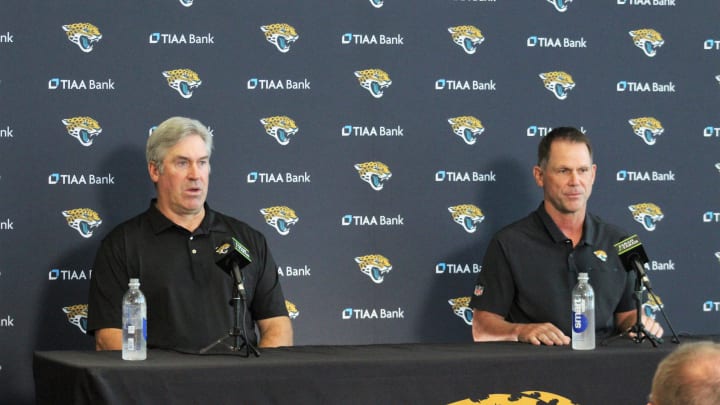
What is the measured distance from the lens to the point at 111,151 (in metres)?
4.75

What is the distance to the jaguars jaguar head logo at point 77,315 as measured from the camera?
4.69 metres

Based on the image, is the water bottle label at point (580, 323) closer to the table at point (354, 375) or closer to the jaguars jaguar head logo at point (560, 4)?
the table at point (354, 375)

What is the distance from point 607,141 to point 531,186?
49 centimetres

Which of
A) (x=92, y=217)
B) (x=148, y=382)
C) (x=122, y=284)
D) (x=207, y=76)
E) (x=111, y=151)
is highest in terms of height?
(x=207, y=76)

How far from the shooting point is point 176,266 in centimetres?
424

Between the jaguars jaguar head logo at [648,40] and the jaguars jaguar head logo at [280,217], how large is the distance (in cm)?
211

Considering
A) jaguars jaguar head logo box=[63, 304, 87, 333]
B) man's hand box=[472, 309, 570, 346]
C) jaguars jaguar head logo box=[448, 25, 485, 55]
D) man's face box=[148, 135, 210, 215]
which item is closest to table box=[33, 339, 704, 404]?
man's hand box=[472, 309, 570, 346]

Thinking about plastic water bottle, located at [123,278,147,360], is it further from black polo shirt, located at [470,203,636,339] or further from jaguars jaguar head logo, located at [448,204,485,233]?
jaguars jaguar head logo, located at [448,204,485,233]

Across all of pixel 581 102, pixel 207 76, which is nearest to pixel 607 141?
pixel 581 102

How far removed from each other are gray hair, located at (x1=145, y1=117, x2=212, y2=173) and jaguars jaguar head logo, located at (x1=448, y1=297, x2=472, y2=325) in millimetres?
1625

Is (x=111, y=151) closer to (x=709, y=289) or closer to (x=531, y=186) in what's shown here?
(x=531, y=186)

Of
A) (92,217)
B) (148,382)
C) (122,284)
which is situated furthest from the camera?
(92,217)

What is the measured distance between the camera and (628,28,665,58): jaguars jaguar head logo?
543 cm

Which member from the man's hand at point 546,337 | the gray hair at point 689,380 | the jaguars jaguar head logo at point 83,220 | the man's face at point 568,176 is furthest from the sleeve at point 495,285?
the gray hair at point 689,380
